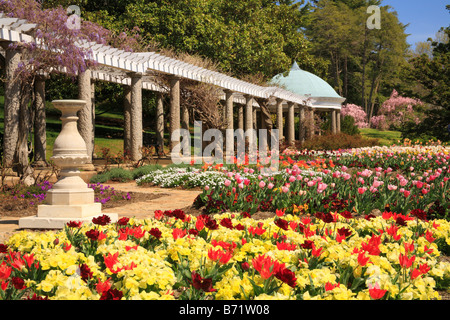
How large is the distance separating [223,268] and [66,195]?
420 centimetres

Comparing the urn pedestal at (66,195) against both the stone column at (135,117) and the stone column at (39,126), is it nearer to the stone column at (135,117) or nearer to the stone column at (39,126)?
the stone column at (39,126)

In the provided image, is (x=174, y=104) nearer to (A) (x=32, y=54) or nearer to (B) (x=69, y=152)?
(A) (x=32, y=54)

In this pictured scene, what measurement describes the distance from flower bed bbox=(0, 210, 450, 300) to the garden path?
1.91 meters

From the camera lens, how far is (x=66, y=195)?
7.02m

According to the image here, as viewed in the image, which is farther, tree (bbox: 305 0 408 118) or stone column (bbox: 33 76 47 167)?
tree (bbox: 305 0 408 118)

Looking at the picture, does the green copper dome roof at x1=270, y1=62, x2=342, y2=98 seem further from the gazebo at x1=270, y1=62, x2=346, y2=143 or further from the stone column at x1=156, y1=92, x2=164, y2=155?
the stone column at x1=156, y1=92, x2=164, y2=155

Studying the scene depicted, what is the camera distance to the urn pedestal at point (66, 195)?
6.94 meters

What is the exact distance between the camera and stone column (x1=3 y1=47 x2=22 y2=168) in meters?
11.7

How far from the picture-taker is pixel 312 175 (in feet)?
36.1

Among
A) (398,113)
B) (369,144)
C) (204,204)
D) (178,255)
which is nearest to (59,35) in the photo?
(204,204)

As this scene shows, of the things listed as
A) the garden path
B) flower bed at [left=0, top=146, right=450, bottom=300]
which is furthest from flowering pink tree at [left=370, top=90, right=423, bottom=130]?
flower bed at [left=0, top=146, right=450, bottom=300]

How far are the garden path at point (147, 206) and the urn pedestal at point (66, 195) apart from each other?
0.44 m

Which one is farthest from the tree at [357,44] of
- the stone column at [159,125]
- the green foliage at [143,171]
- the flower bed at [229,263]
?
the flower bed at [229,263]

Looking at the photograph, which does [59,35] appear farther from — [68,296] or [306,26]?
[306,26]
